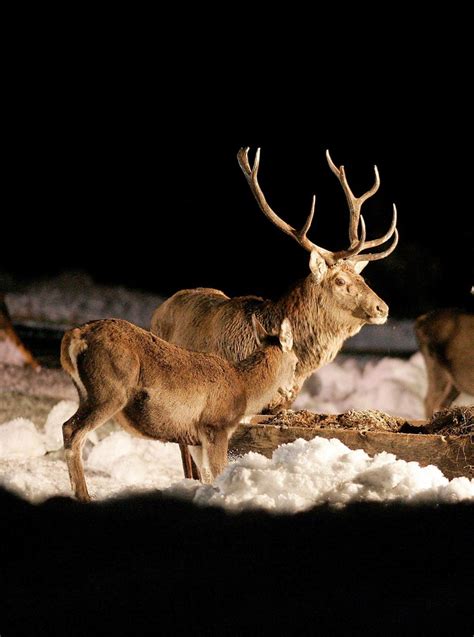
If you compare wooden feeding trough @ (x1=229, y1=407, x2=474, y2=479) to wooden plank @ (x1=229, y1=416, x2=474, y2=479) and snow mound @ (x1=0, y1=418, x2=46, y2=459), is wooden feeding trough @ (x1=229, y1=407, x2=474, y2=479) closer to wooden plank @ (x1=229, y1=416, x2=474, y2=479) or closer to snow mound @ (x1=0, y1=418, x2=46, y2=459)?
wooden plank @ (x1=229, y1=416, x2=474, y2=479)

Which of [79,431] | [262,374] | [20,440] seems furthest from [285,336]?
[20,440]

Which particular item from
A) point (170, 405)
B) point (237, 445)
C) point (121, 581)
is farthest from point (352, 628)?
point (237, 445)

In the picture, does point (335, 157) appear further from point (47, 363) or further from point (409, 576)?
point (409, 576)

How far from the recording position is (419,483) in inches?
165

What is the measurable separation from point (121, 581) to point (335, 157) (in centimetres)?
579

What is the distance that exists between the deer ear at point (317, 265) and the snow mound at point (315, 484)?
174cm

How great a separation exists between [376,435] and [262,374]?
0.58 meters

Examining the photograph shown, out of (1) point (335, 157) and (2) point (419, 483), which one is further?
(1) point (335, 157)

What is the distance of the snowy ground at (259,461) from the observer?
411 centimetres

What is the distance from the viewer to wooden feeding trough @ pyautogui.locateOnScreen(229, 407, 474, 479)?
480 cm

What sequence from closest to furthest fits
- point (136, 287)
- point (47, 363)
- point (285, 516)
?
point (285, 516), point (47, 363), point (136, 287)

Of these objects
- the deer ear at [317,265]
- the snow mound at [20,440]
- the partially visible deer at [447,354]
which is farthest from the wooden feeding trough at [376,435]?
the partially visible deer at [447,354]

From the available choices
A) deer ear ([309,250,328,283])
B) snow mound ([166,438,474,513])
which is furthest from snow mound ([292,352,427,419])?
snow mound ([166,438,474,513])

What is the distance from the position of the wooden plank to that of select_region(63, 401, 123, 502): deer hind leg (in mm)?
904
